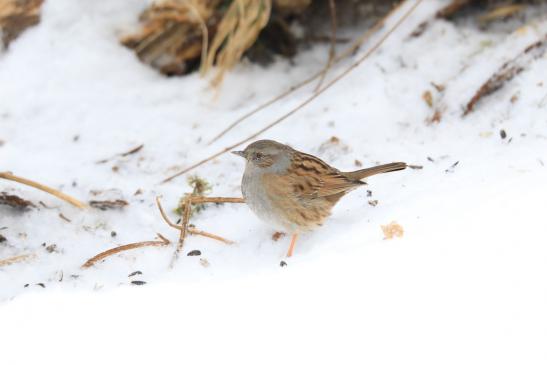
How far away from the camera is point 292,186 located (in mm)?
4605

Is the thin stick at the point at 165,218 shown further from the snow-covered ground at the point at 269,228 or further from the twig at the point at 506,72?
the twig at the point at 506,72

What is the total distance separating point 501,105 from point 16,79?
395cm

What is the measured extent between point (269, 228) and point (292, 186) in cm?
33

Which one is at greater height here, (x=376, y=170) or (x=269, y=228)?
(x=376, y=170)

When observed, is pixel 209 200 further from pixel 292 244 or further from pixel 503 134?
pixel 503 134

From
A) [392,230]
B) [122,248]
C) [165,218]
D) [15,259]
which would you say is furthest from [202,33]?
[392,230]

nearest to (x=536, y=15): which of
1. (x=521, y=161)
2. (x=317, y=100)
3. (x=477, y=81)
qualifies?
(x=477, y=81)

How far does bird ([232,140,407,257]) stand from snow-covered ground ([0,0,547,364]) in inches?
6.1

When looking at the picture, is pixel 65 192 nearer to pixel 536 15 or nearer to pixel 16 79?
pixel 16 79

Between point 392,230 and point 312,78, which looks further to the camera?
point 312,78

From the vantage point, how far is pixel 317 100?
6.15 meters

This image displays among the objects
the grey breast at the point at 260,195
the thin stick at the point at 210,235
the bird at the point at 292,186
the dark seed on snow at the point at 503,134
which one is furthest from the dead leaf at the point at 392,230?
the dark seed on snow at the point at 503,134

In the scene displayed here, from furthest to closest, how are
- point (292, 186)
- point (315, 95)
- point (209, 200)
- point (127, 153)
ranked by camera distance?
point (315, 95) < point (127, 153) < point (209, 200) < point (292, 186)

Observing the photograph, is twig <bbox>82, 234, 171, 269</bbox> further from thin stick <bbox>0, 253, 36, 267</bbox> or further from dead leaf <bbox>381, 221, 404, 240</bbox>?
dead leaf <bbox>381, 221, 404, 240</bbox>
